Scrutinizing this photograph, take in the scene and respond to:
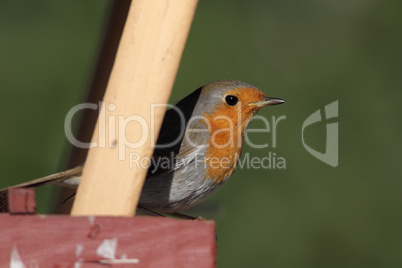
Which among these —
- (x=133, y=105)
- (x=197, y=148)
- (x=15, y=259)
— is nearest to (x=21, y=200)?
(x=15, y=259)

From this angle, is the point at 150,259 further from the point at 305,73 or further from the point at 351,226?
the point at 305,73

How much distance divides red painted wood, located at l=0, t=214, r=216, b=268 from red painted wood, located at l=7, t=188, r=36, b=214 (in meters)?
0.02

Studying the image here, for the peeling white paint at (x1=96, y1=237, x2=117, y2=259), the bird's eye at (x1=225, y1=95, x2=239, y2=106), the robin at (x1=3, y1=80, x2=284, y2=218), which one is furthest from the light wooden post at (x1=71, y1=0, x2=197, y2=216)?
the bird's eye at (x1=225, y1=95, x2=239, y2=106)

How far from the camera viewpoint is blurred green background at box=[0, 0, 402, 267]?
224 inches

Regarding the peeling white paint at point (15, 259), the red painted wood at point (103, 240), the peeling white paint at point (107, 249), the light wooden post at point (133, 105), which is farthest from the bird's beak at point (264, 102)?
the peeling white paint at point (15, 259)

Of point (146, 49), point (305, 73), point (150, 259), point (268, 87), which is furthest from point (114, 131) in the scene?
point (305, 73)

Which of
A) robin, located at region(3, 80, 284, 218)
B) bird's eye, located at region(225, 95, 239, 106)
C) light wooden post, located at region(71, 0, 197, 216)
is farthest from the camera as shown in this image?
bird's eye, located at region(225, 95, 239, 106)

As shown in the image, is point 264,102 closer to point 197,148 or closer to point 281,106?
point 197,148

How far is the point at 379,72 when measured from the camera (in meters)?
6.59

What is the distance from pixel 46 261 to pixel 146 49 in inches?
30.7

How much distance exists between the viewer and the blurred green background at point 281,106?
570 cm

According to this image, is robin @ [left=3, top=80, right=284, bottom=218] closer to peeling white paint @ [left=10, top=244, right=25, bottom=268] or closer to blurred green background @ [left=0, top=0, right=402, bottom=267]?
peeling white paint @ [left=10, top=244, right=25, bottom=268]

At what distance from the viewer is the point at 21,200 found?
7.04 ft

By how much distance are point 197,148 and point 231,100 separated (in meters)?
0.36
